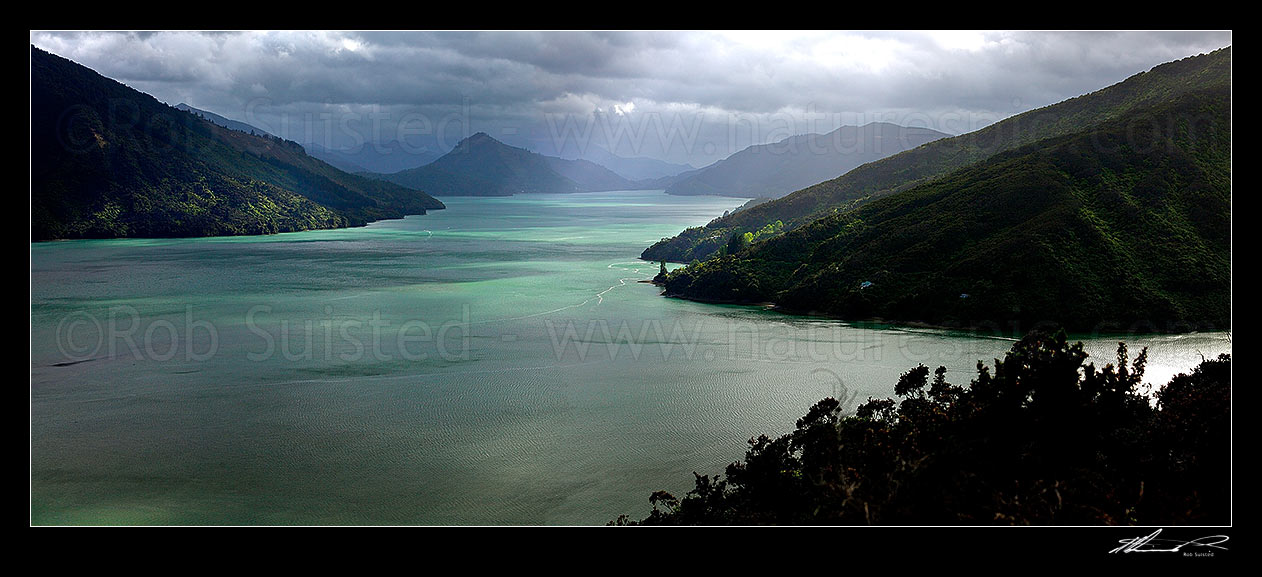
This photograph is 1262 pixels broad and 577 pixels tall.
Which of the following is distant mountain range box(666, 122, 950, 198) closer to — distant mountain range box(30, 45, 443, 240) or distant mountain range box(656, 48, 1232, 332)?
distant mountain range box(656, 48, 1232, 332)

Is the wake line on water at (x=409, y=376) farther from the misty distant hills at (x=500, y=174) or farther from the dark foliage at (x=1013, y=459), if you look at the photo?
the misty distant hills at (x=500, y=174)

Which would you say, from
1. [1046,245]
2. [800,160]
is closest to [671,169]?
[800,160]

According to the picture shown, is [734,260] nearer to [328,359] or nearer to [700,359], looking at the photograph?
[700,359]

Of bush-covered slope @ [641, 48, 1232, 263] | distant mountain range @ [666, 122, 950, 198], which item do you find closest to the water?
bush-covered slope @ [641, 48, 1232, 263]

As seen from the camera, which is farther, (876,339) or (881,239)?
(881,239)

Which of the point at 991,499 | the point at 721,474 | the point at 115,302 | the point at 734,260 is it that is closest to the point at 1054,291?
the point at 734,260

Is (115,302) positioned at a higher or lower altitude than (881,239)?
lower
